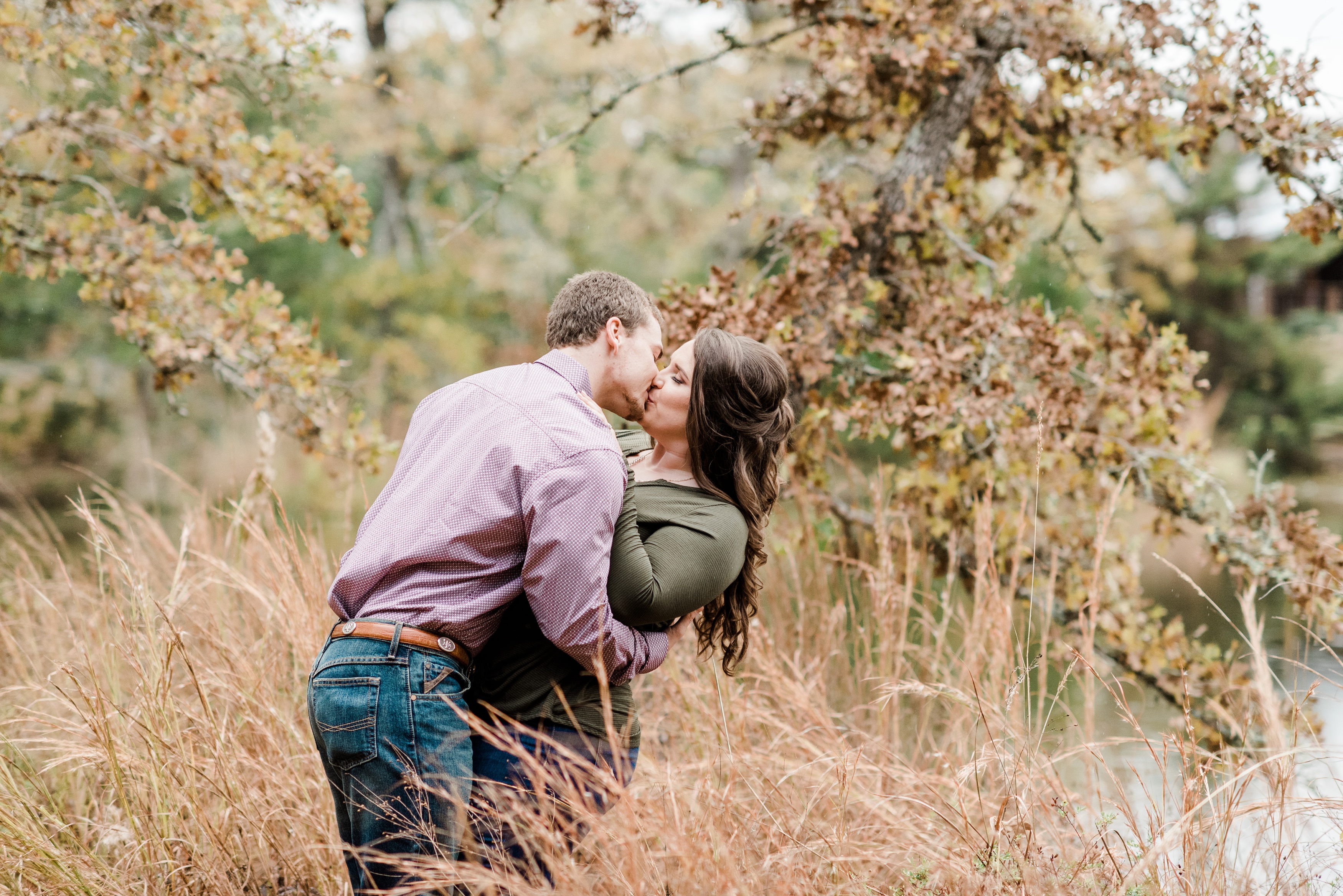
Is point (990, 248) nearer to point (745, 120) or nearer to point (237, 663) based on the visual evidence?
point (745, 120)

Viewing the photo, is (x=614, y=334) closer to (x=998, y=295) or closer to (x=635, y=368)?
(x=635, y=368)

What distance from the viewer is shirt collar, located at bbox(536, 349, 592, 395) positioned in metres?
2.16

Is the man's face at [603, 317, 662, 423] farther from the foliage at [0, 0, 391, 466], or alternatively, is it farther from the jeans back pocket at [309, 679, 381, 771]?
the foliage at [0, 0, 391, 466]

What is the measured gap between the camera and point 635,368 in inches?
89.9

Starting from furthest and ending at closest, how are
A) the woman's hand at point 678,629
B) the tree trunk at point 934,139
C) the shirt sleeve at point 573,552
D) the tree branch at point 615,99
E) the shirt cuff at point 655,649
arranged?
the tree trunk at point 934,139, the tree branch at point 615,99, the woman's hand at point 678,629, the shirt cuff at point 655,649, the shirt sleeve at point 573,552

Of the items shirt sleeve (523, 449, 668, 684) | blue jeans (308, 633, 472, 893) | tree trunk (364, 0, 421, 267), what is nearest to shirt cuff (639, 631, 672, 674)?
shirt sleeve (523, 449, 668, 684)

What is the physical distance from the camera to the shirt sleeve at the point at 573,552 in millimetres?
1876

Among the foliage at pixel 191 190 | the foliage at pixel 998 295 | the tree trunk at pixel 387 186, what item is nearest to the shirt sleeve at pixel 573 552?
the foliage at pixel 998 295

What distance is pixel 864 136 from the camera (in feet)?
14.5

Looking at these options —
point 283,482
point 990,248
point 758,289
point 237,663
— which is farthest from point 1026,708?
point 283,482

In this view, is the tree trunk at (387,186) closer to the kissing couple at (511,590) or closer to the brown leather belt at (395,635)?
the kissing couple at (511,590)

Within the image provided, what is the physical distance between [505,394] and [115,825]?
163 cm

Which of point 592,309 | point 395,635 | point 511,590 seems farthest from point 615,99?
point 395,635

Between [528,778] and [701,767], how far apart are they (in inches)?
16.1
